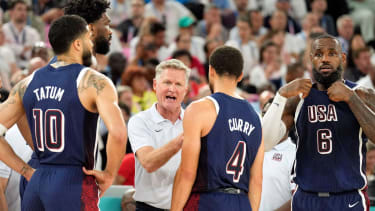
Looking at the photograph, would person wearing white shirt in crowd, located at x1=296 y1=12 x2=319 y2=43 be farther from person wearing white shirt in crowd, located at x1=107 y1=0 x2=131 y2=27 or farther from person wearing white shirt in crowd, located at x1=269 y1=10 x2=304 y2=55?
person wearing white shirt in crowd, located at x1=107 y1=0 x2=131 y2=27

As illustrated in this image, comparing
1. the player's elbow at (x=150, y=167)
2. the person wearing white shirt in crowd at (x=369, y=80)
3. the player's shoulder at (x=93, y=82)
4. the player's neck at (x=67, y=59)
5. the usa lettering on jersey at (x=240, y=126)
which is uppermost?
the player's neck at (x=67, y=59)

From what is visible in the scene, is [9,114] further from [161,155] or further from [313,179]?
[313,179]

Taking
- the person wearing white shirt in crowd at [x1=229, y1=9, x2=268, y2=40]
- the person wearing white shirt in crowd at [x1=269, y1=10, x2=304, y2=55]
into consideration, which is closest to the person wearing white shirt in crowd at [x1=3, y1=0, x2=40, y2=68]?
the person wearing white shirt in crowd at [x1=229, y1=9, x2=268, y2=40]

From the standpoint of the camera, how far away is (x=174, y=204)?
4879 millimetres

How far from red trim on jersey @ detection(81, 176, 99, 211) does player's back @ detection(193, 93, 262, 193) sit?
76 centimetres

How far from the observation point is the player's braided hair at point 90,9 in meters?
6.20

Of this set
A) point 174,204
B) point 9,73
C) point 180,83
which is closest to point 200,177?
point 174,204

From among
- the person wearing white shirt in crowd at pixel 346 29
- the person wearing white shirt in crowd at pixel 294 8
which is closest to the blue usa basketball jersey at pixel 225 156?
the person wearing white shirt in crowd at pixel 346 29

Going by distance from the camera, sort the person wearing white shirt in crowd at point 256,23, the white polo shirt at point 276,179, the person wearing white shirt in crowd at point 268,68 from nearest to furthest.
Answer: the white polo shirt at point 276,179, the person wearing white shirt in crowd at point 268,68, the person wearing white shirt in crowd at point 256,23

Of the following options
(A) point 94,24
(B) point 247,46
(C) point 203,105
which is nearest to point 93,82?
(C) point 203,105

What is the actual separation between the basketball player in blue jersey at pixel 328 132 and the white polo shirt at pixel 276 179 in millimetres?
572

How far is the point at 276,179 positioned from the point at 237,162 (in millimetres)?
1725

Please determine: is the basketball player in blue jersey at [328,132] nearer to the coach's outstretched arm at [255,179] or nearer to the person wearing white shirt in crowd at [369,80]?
the coach's outstretched arm at [255,179]

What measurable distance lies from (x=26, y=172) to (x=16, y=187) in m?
1.35
